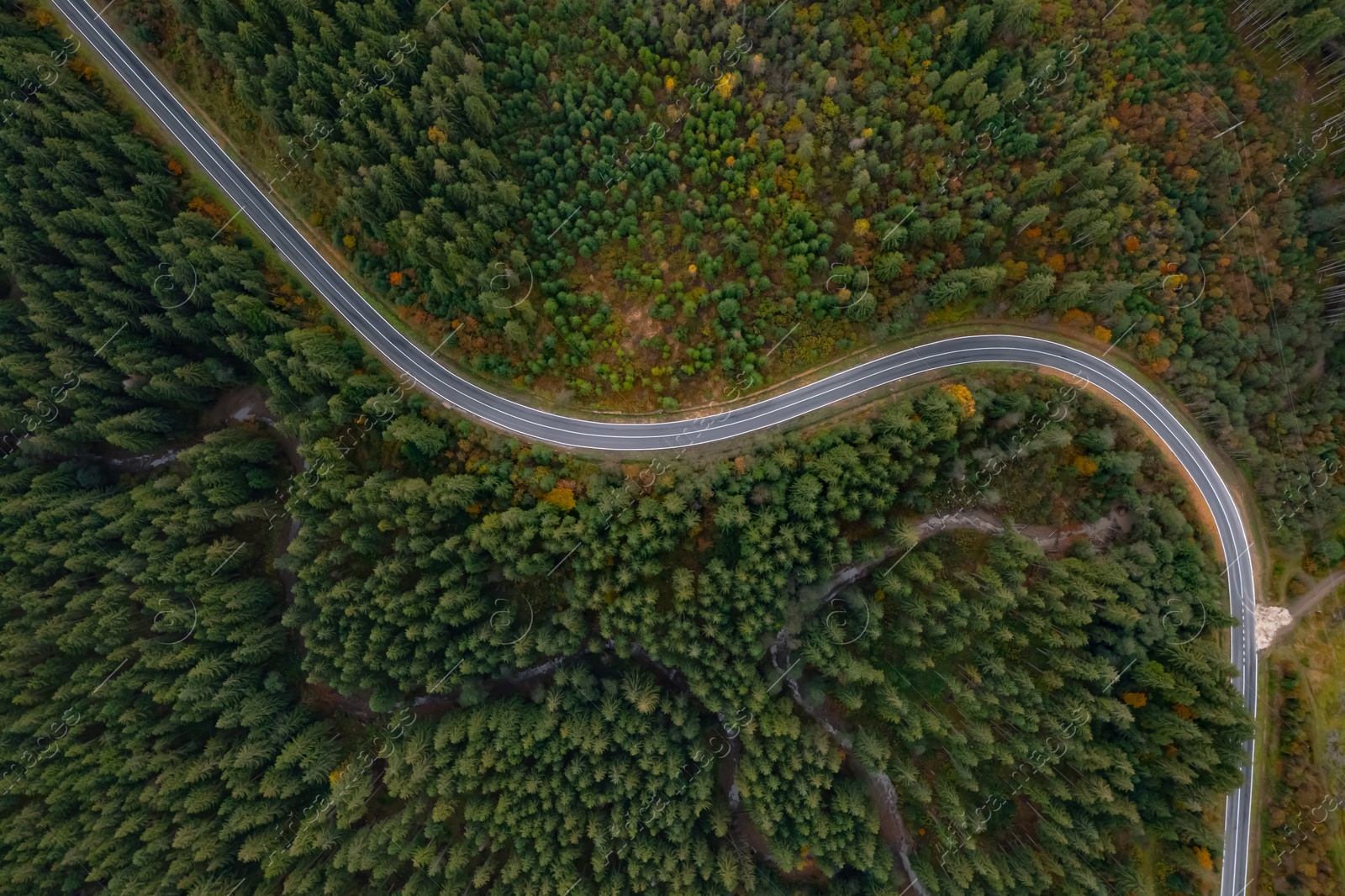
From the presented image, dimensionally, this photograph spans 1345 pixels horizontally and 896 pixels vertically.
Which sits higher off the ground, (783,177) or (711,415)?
(783,177)

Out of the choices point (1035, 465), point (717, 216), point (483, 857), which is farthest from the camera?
point (483, 857)

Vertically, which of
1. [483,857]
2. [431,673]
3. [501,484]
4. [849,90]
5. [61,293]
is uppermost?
[849,90]

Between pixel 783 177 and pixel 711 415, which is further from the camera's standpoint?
pixel 711 415

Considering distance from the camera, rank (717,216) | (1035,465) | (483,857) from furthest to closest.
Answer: (483,857)
(1035,465)
(717,216)

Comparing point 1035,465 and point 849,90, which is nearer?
point 849,90

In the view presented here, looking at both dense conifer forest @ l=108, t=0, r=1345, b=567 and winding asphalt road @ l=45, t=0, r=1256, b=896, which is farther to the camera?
winding asphalt road @ l=45, t=0, r=1256, b=896

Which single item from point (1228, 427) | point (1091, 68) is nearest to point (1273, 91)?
point (1091, 68)

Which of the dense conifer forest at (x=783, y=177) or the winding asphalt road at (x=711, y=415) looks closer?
the dense conifer forest at (x=783, y=177)

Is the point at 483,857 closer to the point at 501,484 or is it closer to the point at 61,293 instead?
the point at 501,484
